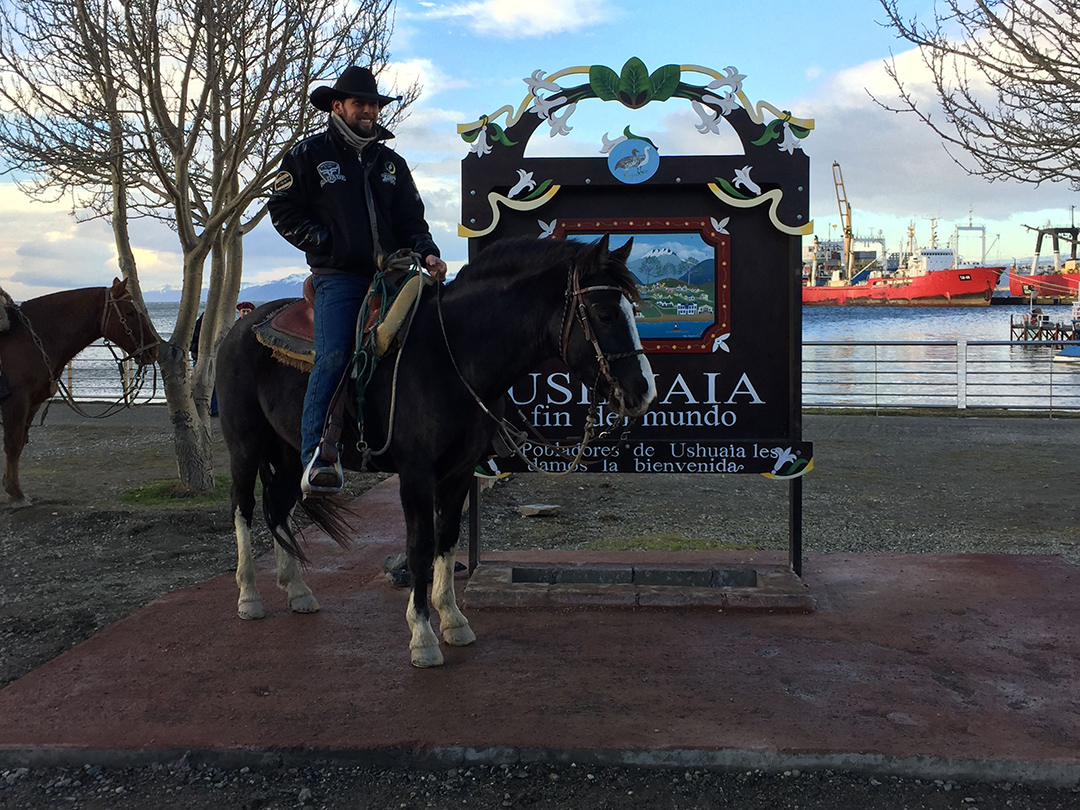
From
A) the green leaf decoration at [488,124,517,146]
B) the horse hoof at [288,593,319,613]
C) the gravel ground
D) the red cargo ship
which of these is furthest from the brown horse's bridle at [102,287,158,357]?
the red cargo ship

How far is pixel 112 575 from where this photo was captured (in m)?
6.23

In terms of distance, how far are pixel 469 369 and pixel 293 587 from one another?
1899 mm

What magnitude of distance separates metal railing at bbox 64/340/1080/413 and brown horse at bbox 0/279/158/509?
725mm

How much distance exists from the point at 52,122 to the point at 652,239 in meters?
6.03

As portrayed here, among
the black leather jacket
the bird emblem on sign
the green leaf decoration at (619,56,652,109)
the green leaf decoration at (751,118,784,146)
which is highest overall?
the green leaf decoration at (619,56,652,109)

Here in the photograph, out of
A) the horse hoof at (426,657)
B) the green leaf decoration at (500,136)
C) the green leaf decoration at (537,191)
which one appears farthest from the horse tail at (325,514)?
the green leaf decoration at (500,136)

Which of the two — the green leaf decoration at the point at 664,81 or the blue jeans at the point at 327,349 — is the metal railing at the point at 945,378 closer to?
the green leaf decoration at the point at 664,81

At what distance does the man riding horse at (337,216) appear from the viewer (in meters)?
4.40

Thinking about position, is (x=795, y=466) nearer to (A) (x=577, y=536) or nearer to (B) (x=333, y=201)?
(A) (x=577, y=536)

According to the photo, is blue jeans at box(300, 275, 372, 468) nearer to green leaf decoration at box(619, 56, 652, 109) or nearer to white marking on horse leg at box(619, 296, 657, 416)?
white marking on horse leg at box(619, 296, 657, 416)

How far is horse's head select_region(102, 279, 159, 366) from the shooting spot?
28.7 ft

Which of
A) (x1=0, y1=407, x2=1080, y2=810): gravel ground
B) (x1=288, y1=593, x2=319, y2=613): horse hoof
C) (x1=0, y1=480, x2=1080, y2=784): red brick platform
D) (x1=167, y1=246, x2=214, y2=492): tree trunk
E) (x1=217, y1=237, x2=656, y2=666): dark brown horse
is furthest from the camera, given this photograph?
(x1=167, y1=246, x2=214, y2=492): tree trunk

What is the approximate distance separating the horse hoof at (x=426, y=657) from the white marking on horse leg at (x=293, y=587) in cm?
115

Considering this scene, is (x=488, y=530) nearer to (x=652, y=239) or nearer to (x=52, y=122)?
(x=652, y=239)
